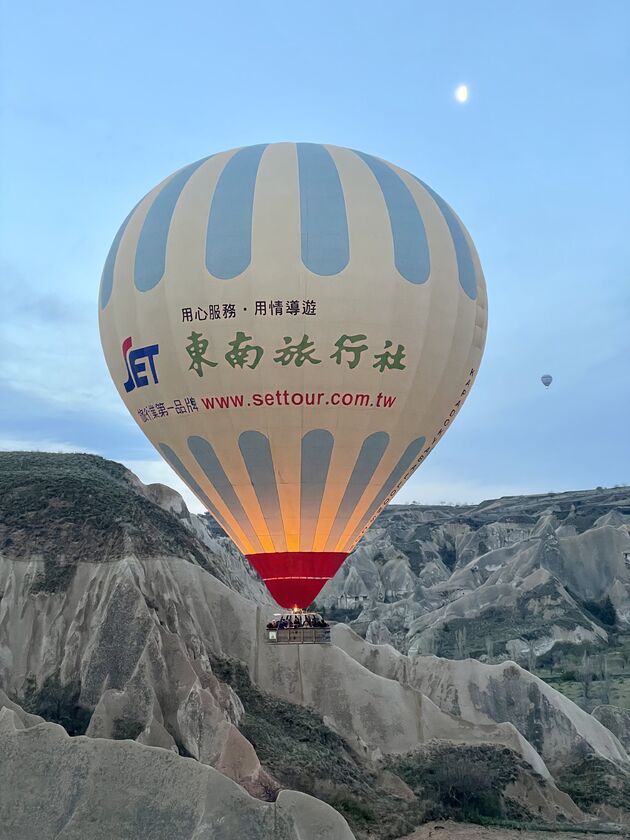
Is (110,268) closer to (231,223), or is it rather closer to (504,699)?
(231,223)

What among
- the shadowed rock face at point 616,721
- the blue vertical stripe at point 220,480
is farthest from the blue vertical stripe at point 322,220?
the shadowed rock face at point 616,721

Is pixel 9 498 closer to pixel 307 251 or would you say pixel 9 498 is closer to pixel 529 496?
pixel 307 251

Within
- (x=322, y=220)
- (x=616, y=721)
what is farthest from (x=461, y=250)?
(x=616, y=721)

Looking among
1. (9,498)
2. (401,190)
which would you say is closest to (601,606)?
(9,498)

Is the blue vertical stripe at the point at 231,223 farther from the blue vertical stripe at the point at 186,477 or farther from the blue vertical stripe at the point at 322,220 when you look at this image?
the blue vertical stripe at the point at 186,477

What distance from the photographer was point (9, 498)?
110 feet

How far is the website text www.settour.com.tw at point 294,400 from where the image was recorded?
20.5 metres

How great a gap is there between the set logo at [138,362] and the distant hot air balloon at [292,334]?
52mm

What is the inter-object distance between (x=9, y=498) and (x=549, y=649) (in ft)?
125

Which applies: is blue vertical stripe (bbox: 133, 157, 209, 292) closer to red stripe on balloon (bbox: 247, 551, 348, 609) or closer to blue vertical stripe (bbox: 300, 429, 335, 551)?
blue vertical stripe (bbox: 300, 429, 335, 551)

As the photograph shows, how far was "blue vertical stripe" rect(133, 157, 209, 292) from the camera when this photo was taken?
2127 cm

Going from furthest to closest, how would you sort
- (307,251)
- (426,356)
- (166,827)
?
(426,356) → (307,251) → (166,827)

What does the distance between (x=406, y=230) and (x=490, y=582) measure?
52394 mm

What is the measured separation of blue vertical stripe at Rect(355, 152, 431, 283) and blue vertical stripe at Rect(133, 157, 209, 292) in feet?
16.2
